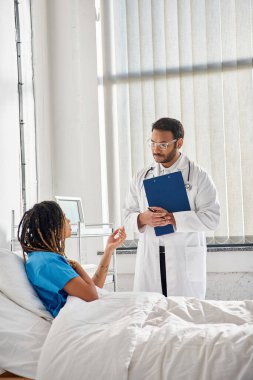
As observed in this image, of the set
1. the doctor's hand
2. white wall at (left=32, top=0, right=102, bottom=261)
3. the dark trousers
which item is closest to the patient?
the doctor's hand

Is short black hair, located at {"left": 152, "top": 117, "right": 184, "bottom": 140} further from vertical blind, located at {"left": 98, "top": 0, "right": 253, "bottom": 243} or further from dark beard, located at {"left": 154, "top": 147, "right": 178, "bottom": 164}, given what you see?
vertical blind, located at {"left": 98, "top": 0, "right": 253, "bottom": 243}

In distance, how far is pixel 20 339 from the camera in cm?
172

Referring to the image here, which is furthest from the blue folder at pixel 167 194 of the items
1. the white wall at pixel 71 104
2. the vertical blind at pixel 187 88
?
the white wall at pixel 71 104

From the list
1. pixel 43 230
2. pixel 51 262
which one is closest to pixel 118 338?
pixel 51 262

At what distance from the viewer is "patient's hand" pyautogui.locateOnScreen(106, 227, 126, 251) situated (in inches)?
96.6

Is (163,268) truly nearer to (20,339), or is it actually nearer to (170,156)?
(170,156)

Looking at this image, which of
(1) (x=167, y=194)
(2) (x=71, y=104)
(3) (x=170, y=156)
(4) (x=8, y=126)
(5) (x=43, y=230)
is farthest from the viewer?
(2) (x=71, y=104)

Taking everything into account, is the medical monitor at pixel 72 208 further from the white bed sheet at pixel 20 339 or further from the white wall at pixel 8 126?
the white bed sheet at pixel 20 339

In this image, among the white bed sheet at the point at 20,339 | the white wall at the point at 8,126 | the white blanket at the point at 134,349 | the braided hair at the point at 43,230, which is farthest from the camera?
the white wall at the point at 8,126

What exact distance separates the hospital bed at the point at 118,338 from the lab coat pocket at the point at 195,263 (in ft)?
2.45

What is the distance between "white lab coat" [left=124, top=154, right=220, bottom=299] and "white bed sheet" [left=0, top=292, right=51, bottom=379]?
1051 mm

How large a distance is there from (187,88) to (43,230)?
2.15m

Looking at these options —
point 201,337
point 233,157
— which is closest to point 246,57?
point 233,157

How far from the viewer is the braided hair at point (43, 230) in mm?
2041
